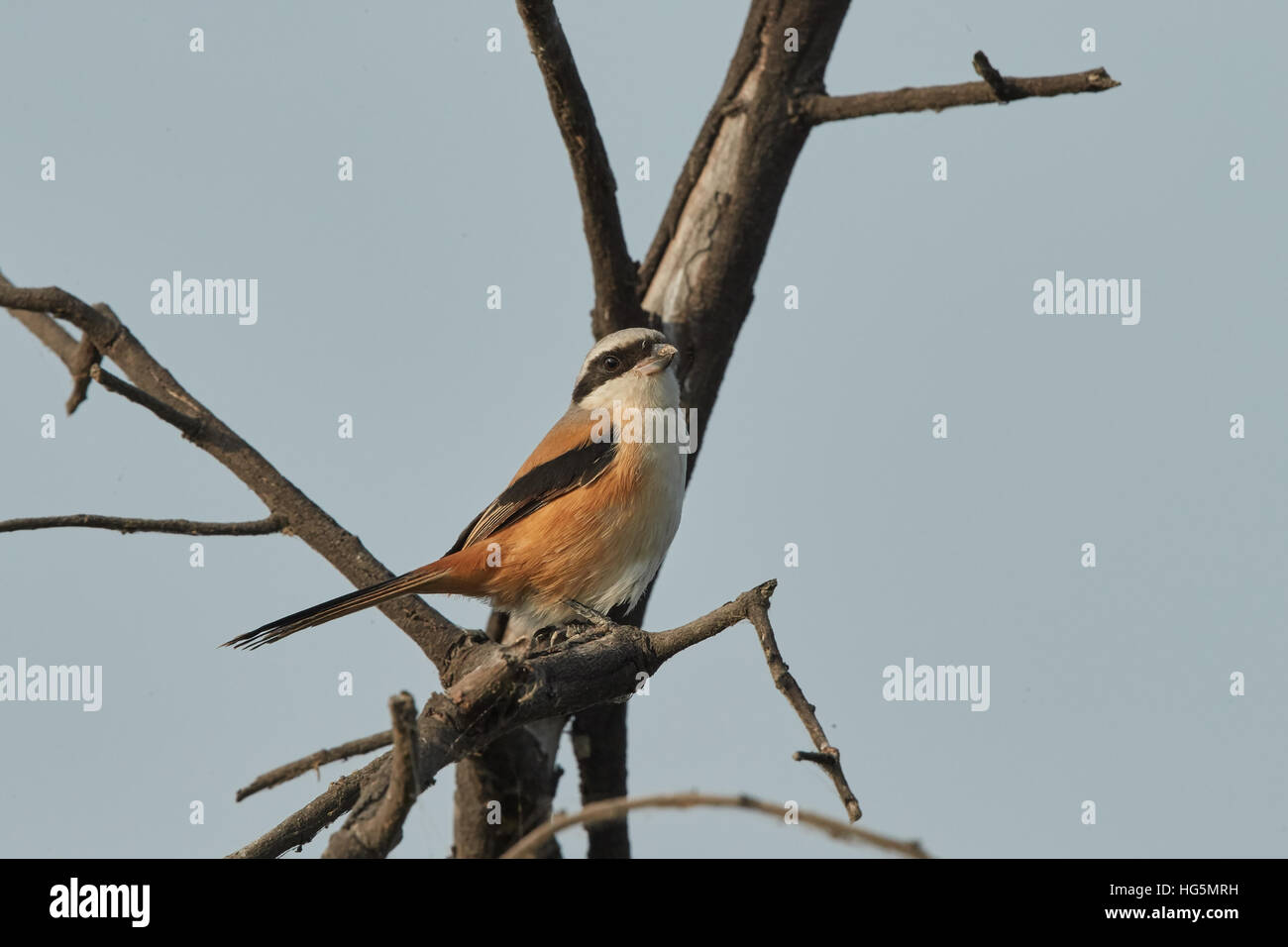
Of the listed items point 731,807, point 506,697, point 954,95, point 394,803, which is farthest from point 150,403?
point 731,807

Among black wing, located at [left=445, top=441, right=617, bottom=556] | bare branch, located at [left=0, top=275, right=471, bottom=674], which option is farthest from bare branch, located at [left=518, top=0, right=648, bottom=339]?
bare branch, located at [left=0, top=275, right=471, bottom=674]

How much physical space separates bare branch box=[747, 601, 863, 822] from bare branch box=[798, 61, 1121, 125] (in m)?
2.44

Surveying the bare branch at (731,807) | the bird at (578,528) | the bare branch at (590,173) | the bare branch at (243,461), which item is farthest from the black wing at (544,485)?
the bare branch at (731,807)

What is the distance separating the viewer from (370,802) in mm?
3246

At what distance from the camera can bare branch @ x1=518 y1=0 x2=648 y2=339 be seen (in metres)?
5.01

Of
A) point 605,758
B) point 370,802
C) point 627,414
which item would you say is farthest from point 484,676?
point 605,758

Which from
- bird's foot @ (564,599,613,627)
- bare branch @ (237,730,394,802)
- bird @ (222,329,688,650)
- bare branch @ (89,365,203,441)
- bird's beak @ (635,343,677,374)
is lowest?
bare branch @ (237,730,394,802)

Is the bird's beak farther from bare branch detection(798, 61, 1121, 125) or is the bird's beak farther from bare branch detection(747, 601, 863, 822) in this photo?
bare branch detection(747, 601, 863, 822)

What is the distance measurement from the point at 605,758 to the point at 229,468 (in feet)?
8.85

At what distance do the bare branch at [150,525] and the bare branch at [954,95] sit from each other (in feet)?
10.8

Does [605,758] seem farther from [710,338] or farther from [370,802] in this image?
[370,802]
